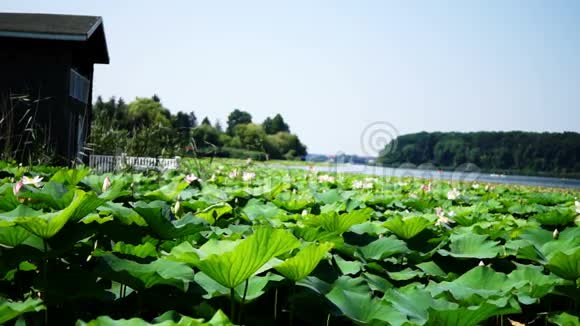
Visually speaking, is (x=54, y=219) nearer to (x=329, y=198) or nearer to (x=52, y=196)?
(x=52, y=196)

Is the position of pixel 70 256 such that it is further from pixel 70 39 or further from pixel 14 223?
pixel 70 39

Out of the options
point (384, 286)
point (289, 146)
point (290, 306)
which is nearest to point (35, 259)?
point (290, 306)

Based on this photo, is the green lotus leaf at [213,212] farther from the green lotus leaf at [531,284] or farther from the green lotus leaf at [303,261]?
the green lotus leaf at [531,284]

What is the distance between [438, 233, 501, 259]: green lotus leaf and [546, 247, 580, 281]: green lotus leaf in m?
Answer: 0.30

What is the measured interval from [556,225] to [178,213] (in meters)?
2.09

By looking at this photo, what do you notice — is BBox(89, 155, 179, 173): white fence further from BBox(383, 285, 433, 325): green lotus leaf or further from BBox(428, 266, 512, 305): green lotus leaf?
BBox(383, 285, 433, 325): green lotus leaf

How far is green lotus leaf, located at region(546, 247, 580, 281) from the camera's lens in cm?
136

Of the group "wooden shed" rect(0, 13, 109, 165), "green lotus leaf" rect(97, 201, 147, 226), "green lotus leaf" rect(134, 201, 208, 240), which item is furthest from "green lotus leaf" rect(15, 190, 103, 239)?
"wooden shed" rect(0, 13, 109, 165)

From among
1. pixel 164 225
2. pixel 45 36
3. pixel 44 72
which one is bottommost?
pixel 164 225

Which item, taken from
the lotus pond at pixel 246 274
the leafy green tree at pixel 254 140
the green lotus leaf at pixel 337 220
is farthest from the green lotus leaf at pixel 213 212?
the leafy green tree at pixel 254 140

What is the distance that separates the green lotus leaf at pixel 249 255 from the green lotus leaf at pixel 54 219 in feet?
1.06

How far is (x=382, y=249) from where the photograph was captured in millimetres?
1653

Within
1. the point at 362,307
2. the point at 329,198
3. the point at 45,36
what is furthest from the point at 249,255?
the point at 45,36

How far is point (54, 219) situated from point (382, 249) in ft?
3.21
